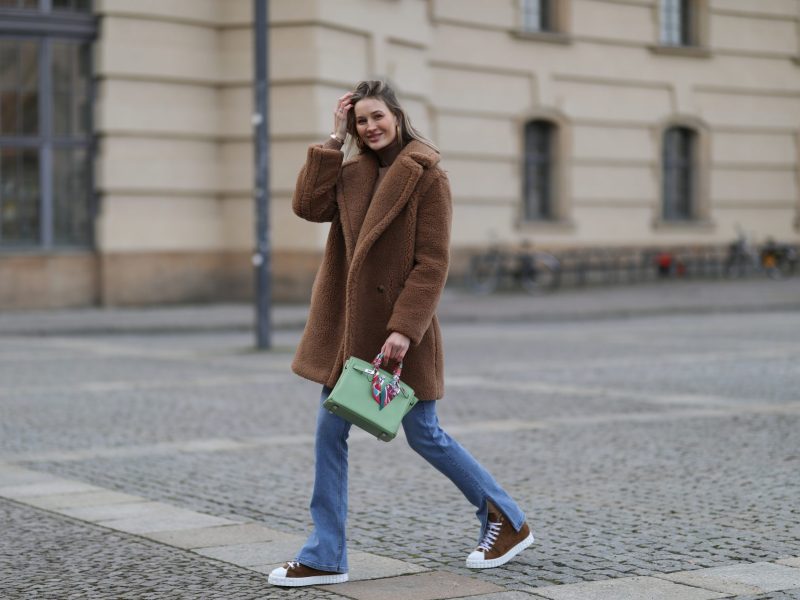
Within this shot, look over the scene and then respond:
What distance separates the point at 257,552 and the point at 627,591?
5.01ft

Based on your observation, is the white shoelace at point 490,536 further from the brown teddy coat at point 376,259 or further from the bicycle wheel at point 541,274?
the bicycle wheel at point 541,274

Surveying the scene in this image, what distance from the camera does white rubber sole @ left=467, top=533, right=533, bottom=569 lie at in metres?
5.73

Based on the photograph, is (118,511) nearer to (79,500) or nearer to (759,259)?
(79,500)

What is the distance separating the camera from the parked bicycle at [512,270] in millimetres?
27156

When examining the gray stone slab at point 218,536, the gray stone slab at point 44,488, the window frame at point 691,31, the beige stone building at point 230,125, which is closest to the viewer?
the gray stone slab at point 218,536

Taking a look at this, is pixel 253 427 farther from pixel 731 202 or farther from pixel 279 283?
pixel 731 202

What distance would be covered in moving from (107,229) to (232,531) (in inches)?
673

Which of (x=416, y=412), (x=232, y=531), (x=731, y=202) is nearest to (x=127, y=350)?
(x=232, y=531)

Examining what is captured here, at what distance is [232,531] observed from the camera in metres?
6.51

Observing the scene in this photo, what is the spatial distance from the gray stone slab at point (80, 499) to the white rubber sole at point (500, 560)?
216cm

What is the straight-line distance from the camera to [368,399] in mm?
5336

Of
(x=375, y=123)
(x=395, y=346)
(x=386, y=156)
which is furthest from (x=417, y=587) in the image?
(x=375, y=123)

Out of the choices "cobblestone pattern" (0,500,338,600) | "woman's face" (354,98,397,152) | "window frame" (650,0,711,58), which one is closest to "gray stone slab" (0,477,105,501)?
"cobblestone pattern" (0,500,338,600)

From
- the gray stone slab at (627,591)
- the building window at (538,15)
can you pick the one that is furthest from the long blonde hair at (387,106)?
the building window at (538,15)
